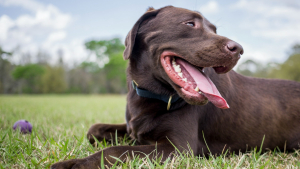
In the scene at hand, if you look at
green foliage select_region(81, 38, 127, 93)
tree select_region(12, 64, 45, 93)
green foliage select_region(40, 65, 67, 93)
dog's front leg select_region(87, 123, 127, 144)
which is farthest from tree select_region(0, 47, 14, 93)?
dog's front leg select_region(87, 123, 127, 144)

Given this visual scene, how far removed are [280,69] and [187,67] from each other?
31376 millimetres

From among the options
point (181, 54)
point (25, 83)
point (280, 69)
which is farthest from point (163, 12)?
point (25, 83)

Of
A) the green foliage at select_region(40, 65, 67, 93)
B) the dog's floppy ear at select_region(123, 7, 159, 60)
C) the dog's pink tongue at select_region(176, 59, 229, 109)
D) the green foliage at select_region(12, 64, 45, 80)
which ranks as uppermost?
the dog's floppy ear at select_region(123, 7, 159, 60)

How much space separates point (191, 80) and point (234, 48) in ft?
1.48

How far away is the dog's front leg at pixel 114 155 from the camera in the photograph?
145 centimetres

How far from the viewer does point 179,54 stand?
1976mm

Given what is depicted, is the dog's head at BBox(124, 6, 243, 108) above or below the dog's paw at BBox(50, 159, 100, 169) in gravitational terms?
above

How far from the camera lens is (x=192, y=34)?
6.80 ft

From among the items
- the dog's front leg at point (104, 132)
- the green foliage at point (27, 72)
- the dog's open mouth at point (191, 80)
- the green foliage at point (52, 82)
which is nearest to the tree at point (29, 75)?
the green foliage at point (27, 72)

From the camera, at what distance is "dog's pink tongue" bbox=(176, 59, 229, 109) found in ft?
5.86

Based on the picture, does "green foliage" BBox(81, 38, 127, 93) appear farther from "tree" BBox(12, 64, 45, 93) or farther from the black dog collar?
the black dog collar

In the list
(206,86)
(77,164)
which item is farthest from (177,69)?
(77,164)

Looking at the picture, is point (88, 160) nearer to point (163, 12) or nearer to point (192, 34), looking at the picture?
point (192, 34)

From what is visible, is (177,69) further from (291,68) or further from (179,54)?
(291,68)
